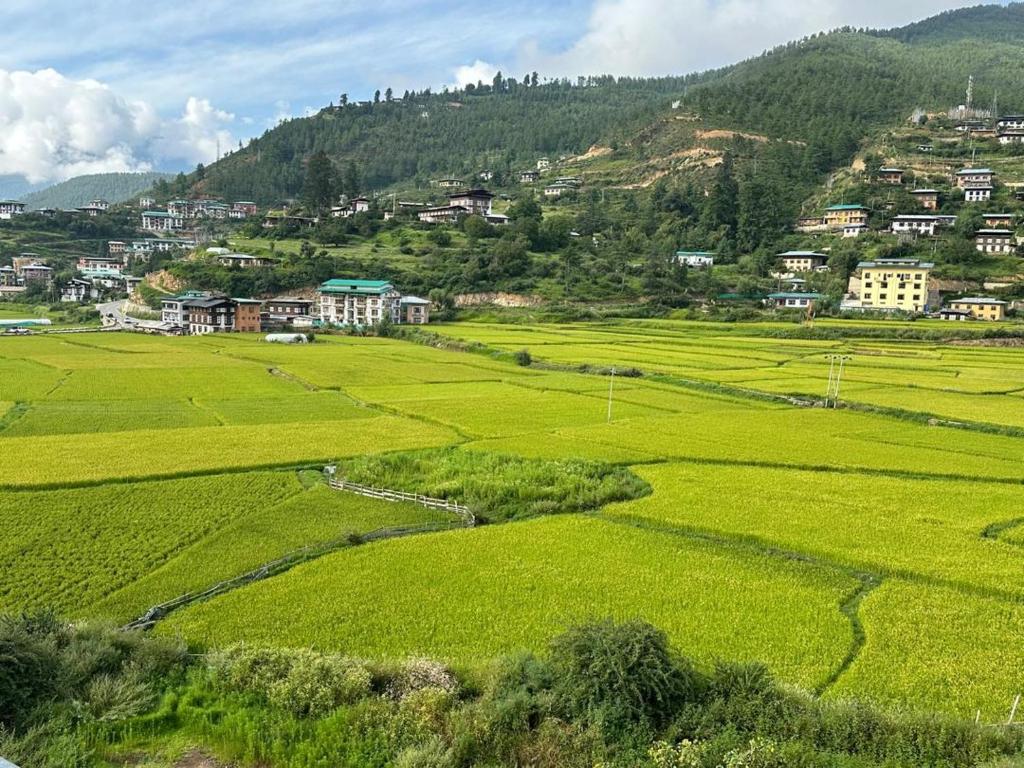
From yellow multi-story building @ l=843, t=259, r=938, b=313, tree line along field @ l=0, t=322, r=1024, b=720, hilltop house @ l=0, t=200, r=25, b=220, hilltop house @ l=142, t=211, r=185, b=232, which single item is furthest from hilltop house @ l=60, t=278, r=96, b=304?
yellow multi-story building @ l=843, t=259, r=938, b=313

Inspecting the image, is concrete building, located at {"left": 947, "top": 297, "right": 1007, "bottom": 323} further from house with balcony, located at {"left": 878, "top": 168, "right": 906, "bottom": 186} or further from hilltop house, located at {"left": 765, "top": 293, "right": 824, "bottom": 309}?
house with balcony, located at {"left": 878, "top": 168, "right": 906, "bottom": 186}

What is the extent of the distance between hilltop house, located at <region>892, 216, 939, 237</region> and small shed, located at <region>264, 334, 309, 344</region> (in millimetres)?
74517

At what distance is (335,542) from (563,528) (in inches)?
241

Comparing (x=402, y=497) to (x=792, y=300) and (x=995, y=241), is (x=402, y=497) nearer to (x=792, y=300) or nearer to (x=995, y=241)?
(x=792, y=300)

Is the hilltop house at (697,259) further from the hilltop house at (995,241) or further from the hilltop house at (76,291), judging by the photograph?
the hilltop house at (76,291)

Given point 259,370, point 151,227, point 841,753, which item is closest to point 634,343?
point 259,370

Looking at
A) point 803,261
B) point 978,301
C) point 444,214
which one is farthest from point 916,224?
point 444,214

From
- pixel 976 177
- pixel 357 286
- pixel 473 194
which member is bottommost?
pixel 357 286

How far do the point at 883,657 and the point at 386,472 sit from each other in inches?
633

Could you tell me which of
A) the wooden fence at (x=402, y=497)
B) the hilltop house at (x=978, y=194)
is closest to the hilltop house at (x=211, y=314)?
the wooden fence at (x=402, y=497)

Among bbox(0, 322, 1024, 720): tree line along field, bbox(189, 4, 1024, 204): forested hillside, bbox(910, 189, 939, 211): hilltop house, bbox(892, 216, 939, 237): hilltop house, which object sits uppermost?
bbox(189, 4, 1024, 204): forested hillside

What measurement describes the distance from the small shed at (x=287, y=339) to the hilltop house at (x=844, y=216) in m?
73.1

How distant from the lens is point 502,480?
23844mm

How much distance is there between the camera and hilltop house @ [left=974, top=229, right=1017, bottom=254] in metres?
86.4
